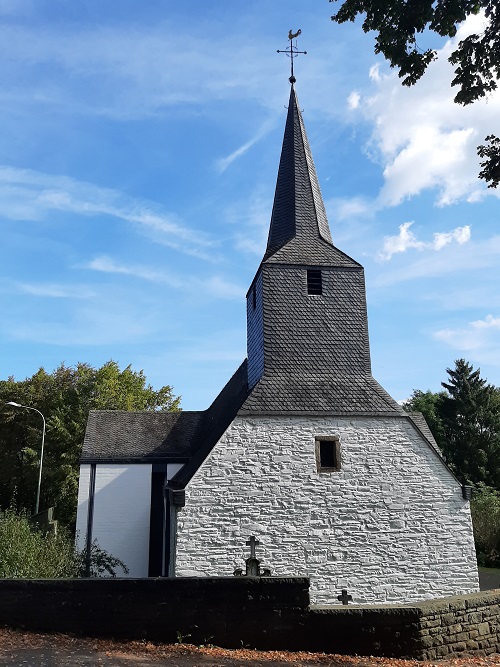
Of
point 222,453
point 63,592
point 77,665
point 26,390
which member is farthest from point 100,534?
point 26,390

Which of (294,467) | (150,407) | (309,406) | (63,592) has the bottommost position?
(63,592)

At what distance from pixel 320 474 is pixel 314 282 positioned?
17.8ft

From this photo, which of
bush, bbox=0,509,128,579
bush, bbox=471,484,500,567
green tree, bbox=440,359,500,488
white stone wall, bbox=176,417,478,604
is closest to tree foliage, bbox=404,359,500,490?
green tree, bbox=440,359,500,488

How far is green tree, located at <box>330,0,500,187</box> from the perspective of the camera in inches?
334

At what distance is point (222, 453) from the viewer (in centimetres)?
1398

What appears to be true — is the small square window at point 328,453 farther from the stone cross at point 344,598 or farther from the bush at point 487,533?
the bush at point 487,533

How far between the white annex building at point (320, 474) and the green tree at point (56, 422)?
49.5 feet

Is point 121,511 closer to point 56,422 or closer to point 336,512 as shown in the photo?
point 336,512

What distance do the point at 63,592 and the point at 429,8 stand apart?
9.67m

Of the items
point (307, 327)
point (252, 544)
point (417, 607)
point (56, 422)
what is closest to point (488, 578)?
point (252, 544)

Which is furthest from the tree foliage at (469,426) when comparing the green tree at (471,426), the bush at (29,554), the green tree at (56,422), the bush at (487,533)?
the bush at (29,554)

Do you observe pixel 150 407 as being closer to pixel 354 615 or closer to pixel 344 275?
pixel 344 275

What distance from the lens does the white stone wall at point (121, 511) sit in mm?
18016

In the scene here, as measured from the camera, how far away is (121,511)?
18.4 meters
